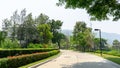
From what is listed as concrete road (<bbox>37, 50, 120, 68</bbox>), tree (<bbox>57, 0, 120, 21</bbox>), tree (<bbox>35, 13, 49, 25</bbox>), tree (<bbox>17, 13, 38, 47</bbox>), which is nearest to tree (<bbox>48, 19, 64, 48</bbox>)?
tree (<bbox>35, 13, 49, 25</bbox>)

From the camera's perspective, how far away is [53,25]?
125 m

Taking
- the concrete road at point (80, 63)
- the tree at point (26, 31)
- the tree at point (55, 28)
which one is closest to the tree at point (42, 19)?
the tree at point (26, 31)

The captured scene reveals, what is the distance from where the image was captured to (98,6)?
29625mm

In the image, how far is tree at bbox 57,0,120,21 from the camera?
2895 centimetres

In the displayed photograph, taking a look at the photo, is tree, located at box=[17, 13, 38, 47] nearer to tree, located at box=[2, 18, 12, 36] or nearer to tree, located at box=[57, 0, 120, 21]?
tree, located at box=[2, 18, 12, 36]

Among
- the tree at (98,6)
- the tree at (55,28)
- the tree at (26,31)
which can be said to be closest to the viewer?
the tree at (98,6)

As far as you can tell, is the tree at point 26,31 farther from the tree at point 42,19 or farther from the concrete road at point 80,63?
the concrete road at point 80,63

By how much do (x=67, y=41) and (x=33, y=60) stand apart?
137 meters

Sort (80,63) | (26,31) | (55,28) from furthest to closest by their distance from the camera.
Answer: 1. (55,28)
2. (26,31)
3. (80,63)

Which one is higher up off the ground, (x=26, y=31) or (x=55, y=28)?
(x=55, y=28)

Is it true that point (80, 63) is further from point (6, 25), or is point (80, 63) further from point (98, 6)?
point (6, 25)

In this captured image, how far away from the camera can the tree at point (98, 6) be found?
95.0 feet

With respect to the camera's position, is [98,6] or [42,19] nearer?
[98,6]

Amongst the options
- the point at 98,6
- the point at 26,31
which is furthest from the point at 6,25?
the point at 98,6
